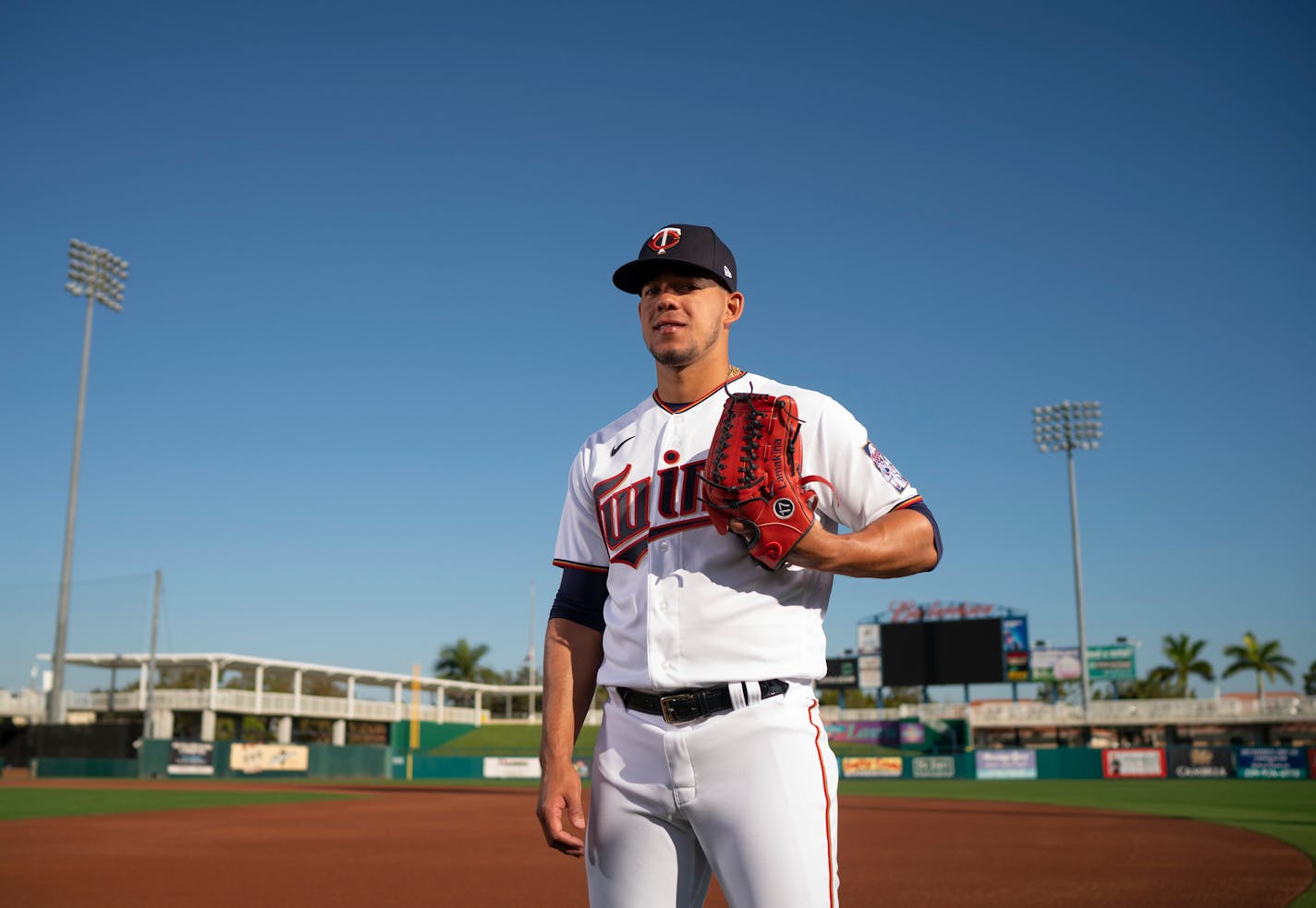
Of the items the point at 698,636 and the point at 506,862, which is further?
the point at 506,862

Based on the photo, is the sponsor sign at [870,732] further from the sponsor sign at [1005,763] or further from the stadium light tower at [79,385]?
the stadium light tower at [79,385]

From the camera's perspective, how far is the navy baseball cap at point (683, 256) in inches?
96.6

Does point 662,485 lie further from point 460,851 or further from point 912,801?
point 912,801

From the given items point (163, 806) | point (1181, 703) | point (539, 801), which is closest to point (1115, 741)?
point (1181, 703)

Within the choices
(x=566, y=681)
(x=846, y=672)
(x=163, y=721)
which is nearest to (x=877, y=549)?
(x=566, y=681)

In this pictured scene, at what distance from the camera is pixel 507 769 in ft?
122

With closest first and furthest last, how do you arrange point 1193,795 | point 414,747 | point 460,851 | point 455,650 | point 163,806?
point 460,851
point 163,806
point 1193,795
point 414,747
point 455,650

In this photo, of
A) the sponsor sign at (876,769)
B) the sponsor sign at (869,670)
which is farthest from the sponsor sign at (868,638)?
the sponsor sign at (876,769)

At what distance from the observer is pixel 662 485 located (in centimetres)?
242

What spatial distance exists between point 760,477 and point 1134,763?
35019 mm

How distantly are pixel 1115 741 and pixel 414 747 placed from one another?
1332 inches

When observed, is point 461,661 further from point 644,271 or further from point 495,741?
point 644,271

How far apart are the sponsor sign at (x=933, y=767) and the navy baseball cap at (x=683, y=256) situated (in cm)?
3474

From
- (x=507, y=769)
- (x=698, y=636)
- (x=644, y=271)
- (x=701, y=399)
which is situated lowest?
(x=507, y=769)
